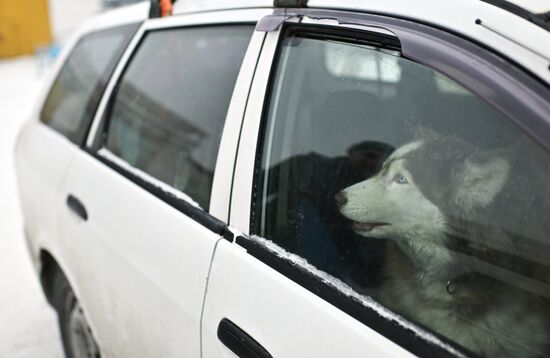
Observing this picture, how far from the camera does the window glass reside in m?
1.70

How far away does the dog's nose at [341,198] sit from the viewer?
4.47 feet

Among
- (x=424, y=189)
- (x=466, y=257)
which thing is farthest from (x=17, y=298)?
(x=466, y=257)

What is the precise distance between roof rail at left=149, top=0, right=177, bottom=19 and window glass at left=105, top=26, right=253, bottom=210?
0.26 ft

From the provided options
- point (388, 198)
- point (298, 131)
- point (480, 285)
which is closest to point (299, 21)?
point (298, 131)

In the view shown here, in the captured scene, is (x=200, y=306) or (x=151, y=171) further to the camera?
(x=151, y=171)

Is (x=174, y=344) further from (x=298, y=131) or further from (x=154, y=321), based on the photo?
(x=298, y=131)

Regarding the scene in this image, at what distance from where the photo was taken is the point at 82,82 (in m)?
2.68

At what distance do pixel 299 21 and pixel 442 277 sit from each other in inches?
30.7

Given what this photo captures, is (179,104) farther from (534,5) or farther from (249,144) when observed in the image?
(534,5)

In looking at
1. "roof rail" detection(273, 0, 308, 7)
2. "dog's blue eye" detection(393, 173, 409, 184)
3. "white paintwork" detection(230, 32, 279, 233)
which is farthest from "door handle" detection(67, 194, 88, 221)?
"dog's blue eye" detection(393, 173, 409, 184)

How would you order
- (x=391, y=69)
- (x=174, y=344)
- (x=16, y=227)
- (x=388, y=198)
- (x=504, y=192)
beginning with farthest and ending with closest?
1. (x=16, y=227)
2. (x=174, y=344)
3. (x=388, y=198)
4. (x=391, y=69)
5. (x=504, y=192)

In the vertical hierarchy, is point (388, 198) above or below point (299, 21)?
below

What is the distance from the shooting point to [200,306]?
1462mm

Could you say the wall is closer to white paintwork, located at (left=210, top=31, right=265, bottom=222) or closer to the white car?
the white car
